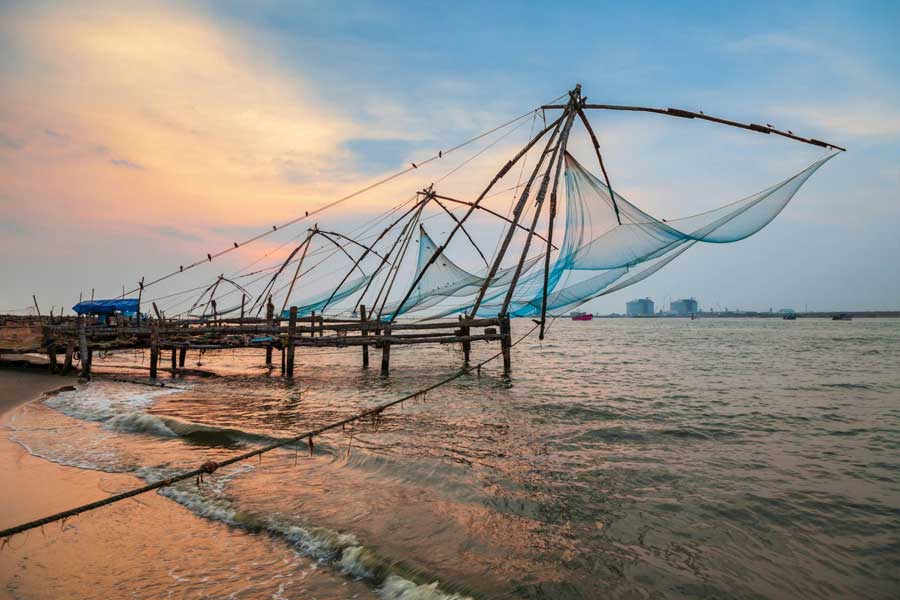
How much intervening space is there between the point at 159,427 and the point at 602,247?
27.8 feet

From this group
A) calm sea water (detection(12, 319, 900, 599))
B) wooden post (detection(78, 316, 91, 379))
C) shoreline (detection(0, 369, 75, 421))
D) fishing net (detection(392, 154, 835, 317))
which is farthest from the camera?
wooden post (detection(78, 316, 91, 379))

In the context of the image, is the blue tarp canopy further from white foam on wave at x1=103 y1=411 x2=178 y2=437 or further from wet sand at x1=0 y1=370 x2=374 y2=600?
wet sand at x1=0 y1=370 x2=374 y2=600

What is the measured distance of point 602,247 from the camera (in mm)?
9117

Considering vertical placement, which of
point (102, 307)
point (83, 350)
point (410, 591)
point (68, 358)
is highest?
point (102, 307)

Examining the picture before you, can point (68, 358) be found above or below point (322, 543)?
above

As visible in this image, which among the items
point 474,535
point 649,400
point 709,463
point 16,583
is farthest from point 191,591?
point 649,400

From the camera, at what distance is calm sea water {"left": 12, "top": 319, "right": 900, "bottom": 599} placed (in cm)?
330

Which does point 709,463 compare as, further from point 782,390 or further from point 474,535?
point 782,390

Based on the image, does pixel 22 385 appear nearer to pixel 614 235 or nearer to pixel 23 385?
pixel 23 385

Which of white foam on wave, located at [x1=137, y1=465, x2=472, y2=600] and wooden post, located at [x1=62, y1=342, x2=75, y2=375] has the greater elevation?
wooden post, located at [x1=62, y1=342, x2=75, y2=375]

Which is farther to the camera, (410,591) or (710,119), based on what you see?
(710,119)

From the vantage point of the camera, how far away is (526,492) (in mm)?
4836

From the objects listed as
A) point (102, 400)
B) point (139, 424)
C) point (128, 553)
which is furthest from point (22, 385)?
point (128, 553)

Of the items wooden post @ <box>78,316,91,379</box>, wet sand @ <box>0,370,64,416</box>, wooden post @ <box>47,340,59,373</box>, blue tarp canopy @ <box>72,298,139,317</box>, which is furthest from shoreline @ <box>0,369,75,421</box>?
blue tarp canopy @ <box>72,298,139,317</box>
